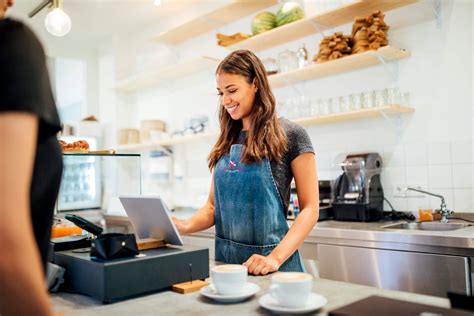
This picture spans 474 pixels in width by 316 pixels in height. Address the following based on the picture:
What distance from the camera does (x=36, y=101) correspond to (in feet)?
2.23

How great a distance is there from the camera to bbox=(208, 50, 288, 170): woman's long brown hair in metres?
1.69

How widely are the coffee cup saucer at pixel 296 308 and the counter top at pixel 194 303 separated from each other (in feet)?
0.06

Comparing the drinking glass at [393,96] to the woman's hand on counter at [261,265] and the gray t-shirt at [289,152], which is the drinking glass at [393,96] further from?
the woman's hand on counter at [261,265]

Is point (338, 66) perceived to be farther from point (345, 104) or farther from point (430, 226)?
point (430, 226)

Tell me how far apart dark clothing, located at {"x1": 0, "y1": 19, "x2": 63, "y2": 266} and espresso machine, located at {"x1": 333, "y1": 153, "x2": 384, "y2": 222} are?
2355 millimetres

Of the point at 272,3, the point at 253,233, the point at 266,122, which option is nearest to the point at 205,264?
the point at 253,233

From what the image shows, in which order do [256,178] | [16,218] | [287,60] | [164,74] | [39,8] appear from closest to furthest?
1. [16,218]
2. [256,178]
3. [287,60]
4. [39,8]
5. [164,74]

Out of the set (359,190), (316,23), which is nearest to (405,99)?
(359,190)

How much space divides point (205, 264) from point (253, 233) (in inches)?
14.9

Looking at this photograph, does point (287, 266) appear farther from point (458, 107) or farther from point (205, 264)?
point (458, 107)

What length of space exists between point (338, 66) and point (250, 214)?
1.86 metres

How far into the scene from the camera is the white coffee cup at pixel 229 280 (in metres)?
1.11

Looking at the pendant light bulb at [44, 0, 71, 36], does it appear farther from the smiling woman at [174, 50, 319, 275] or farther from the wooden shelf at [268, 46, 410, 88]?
the wooden shelf at [268, 46, 410, 88]

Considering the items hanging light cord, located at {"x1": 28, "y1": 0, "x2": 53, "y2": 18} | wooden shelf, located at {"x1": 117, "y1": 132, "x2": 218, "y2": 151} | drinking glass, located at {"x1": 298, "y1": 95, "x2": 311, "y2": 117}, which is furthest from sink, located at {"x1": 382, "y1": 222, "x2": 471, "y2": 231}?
hanging light cord, located at {"x1": 28, "y1": 0, "x2": 53, "y2": 18}
